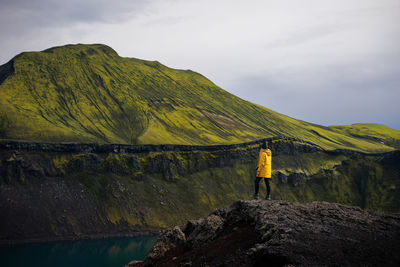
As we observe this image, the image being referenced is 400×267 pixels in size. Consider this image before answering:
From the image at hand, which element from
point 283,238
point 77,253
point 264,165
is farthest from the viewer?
point 77,253

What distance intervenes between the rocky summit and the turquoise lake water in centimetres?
6306

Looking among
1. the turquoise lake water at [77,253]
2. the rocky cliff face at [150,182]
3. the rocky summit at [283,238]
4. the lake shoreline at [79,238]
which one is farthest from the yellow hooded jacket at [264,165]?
the rocky cliff face at [150,182]

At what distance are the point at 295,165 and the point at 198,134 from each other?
61.8 metres

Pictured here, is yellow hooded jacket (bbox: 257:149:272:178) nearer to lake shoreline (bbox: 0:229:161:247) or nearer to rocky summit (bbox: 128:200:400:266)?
rocky summit (bbox: 128:200:400:266)

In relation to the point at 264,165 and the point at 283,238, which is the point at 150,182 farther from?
the point at 283,238

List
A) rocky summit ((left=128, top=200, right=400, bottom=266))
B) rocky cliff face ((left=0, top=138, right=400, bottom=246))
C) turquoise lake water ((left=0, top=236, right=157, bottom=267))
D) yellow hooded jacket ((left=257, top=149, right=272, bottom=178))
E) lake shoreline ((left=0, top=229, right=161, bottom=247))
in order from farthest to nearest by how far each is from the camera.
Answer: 1. rocky cliff face ((left=0, top=138, right=400, bottom=246))
2. lake shoreline ((left=0, top=229, right=161, bottom=247))
3. turquoise lake water ((left=0, top=236, right=157, bottom=267))
4. yellow hooded jacket ((left=257, top=149, right=272, bottom=178))
5. rocky summit ((left=128, top=200, right=400, bottom=266))

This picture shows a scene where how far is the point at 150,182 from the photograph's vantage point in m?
132

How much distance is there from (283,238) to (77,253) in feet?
276

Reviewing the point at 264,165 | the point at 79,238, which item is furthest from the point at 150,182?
the point at 264,165

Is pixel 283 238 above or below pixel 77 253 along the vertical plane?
above

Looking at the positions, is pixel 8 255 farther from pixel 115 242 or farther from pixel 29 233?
pixel 115 242

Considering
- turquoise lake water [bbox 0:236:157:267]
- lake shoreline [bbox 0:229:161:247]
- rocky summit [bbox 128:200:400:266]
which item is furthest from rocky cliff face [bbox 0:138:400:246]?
rocky summit [bbox 128:200:400:266]

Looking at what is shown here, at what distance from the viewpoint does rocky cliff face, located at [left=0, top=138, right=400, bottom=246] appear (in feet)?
348

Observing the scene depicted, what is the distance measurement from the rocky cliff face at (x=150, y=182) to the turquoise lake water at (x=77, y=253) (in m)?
5.73
